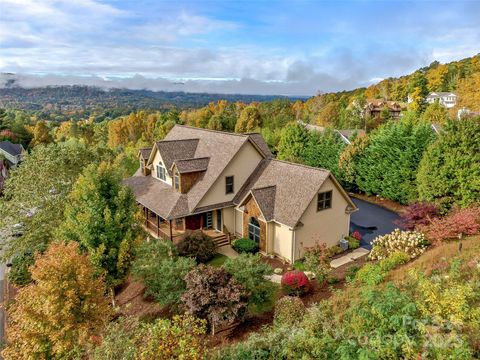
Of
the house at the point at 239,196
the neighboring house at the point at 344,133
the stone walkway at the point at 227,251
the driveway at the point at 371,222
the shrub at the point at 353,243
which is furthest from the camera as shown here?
the neighboring house at the point at 344,133

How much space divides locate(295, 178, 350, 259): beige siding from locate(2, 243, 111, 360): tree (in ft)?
44.2

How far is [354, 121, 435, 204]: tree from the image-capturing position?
32.4 metres

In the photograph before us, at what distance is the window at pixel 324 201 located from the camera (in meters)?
22.7

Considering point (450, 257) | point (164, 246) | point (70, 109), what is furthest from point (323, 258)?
point (70, 109)

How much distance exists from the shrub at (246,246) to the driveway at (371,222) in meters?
8.30

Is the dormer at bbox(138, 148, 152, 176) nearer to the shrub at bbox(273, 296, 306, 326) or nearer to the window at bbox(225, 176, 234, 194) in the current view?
the window at bbox(225, 176, 234, 194)

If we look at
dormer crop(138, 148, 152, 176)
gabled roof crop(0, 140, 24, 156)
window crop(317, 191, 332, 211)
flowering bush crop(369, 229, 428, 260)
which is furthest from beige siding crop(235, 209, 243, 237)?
gabled roof crop(0, 140, 24, 156)

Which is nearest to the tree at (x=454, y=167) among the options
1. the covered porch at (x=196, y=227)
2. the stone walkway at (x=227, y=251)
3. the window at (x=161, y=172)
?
the stone walkway at (x=227, y=251)

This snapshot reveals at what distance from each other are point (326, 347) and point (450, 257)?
35.7 ft

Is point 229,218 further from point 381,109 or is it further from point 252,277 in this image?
point 381,109

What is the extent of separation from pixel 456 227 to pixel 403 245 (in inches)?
123

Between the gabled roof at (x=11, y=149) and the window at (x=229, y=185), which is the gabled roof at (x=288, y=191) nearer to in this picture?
the window at (x=229, y=185)

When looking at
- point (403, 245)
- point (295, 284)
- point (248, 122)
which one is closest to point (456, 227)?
point (403, 245)

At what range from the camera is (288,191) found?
2342 cm
